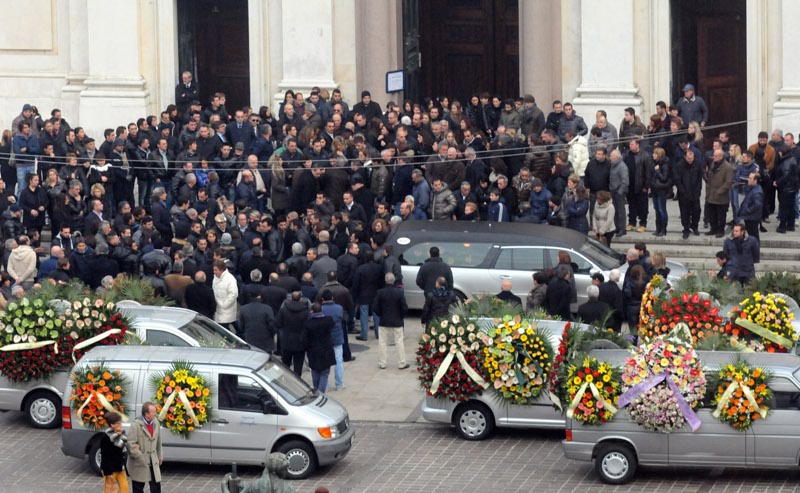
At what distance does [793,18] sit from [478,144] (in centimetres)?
599

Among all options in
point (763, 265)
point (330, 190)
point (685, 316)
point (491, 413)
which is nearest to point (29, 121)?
point (330, 190)

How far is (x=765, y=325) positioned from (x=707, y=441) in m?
2.41

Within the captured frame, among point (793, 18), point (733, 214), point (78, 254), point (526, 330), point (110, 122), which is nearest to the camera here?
point (526, 330)

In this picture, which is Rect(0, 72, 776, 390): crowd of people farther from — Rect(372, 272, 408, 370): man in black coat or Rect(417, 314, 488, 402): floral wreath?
Rect(417, 314, 488, 402): floral wreath

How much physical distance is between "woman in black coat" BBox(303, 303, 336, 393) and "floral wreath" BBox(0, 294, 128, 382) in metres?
2.31

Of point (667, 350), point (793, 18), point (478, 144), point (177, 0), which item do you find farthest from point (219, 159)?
point (667, 350)

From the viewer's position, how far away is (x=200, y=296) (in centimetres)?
2688

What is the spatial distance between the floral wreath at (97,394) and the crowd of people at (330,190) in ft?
12.0

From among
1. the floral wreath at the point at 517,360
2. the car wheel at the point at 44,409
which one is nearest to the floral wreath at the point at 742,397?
the floral wreath at the point at 517,360

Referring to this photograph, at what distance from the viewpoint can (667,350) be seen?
21672 millimetres

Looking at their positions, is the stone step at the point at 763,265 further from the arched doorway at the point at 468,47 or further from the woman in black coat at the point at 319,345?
the arched doorway at the point at 468,47

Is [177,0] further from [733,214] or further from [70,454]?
[70,454]

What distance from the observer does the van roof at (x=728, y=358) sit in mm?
21808

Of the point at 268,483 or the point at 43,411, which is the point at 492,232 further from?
the point at 268,483
